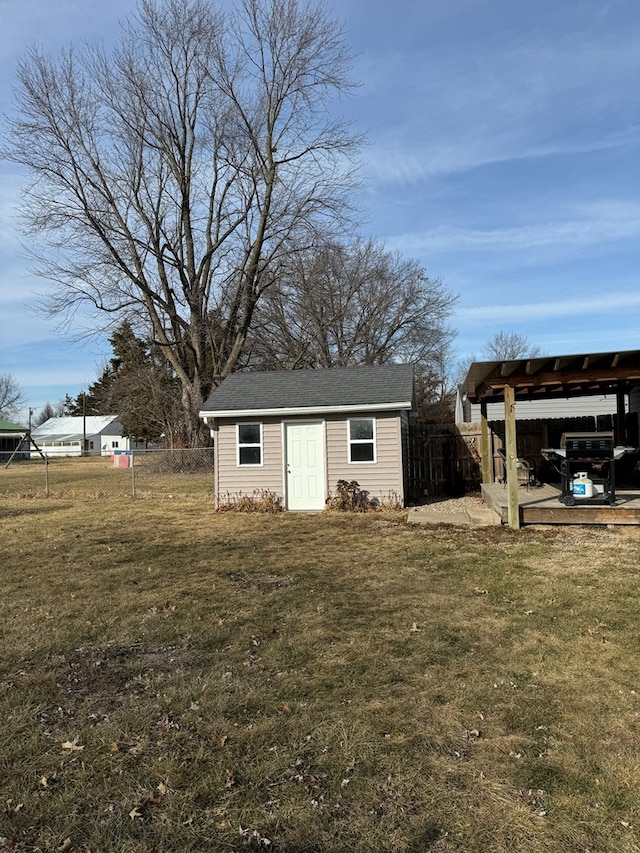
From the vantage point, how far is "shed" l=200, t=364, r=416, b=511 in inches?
507

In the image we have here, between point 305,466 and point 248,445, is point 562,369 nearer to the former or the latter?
point 305,466

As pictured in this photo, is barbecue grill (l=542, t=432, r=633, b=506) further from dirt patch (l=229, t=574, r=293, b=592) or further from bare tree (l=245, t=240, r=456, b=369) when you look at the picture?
bare tree (l=245, t=240, r=456, b=369)

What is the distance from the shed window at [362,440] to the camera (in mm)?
12953

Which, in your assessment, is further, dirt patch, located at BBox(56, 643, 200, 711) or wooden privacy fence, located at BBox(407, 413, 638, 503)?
wooden privacy fence, located at BBox(407, 413, 638, 503)

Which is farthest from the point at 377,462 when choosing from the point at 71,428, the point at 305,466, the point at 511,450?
the point at 71,428

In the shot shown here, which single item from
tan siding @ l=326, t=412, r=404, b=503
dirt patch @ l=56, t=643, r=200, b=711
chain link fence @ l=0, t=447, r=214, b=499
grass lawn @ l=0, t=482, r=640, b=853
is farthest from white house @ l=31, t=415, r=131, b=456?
dirt patch @ l=56, t=643, r=200, b=711

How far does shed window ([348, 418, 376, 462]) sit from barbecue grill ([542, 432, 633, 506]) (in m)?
4.04

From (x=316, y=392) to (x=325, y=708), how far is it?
34.1 feet

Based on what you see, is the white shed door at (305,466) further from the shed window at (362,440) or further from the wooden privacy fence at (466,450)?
the wooden privacy fence at (466,450)

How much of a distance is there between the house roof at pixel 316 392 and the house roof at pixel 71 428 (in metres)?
60.7

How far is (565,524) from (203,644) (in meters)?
7.19

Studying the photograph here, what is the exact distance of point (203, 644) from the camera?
461 centimetres

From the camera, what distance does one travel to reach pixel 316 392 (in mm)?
13531

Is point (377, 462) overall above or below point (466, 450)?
below
